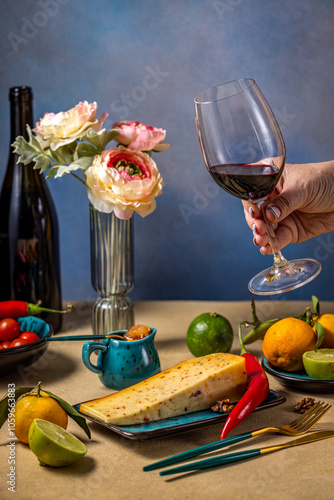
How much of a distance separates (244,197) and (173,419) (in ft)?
1.22

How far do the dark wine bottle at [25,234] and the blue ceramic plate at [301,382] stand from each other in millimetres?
567

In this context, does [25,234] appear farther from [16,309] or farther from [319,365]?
[319,365]

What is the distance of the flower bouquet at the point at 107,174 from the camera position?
110cm

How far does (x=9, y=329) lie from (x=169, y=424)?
1.44 ft

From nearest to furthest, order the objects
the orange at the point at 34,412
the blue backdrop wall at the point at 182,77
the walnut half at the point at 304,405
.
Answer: the orange at the point at 34,412 < the walnut half at the point at 304,405 < the blue backdrop wall at the point at 182,77

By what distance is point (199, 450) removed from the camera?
724mm

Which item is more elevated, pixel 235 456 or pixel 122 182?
pixel 122 182

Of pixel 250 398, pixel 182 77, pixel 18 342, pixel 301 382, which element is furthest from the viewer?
pixel 182 77

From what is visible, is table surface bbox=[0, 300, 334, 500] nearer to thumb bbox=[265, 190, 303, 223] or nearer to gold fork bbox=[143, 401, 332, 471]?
gold fork bbox=[143, 401, 332, 471]

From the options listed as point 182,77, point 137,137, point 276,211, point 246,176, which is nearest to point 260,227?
point 276,211

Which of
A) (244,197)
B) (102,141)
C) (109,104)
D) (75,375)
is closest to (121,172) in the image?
(102,141)

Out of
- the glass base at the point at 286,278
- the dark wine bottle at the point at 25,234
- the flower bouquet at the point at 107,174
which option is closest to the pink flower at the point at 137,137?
the flower bouquet at the point at 107,174

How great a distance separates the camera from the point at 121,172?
3.60 ft

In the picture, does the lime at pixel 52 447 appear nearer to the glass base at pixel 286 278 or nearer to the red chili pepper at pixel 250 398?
the red chili pepper at pixel 250 398
